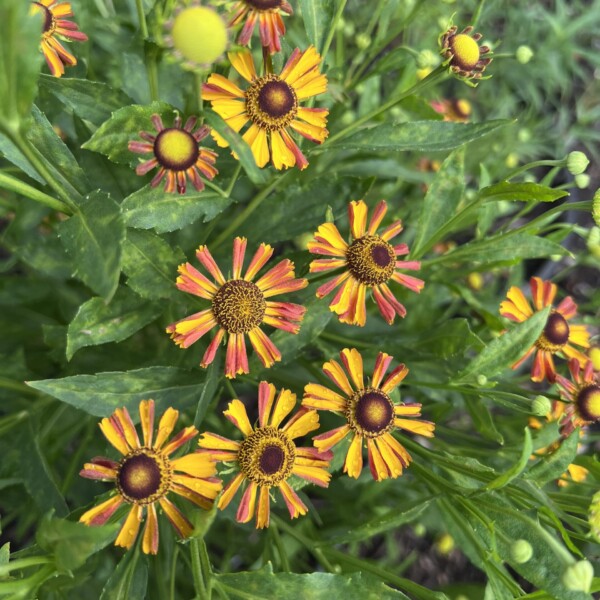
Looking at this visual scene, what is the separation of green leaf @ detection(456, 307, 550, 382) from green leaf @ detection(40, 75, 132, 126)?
58cm

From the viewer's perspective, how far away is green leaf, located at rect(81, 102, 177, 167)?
75cm

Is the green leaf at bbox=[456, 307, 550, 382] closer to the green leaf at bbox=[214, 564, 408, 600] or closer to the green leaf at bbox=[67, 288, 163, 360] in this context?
the green leaf at bbox=[214, 564, 408, 600]

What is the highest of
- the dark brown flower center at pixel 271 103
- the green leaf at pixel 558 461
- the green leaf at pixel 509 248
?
the dark brown flower center at pixel 271 103

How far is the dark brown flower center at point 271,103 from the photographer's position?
81 centimetres

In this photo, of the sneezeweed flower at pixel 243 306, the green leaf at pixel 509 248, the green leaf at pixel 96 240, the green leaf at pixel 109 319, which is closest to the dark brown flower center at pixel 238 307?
the sneezeweed flower at pixel 243 306

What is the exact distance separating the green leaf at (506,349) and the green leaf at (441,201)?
0.69 ft

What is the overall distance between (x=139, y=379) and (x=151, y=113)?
13.2 inches

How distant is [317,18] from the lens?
0.87 metres

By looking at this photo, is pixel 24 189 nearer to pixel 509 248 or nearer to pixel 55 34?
pixel 55 34

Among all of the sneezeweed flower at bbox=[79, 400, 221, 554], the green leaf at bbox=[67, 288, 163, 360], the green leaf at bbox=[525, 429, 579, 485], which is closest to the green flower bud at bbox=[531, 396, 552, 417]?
the green leaf at bbox=[525, 429, 579, 485]

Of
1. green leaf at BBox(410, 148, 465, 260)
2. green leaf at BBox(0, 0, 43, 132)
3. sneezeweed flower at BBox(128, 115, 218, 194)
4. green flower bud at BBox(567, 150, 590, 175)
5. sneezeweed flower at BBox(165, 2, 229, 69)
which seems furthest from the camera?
green leaf at BBox(410, 148, 465, 260)

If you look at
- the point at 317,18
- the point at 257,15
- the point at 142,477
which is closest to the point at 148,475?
the point at 142,477

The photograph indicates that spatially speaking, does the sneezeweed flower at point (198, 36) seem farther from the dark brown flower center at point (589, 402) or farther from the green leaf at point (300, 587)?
the dark brown flower center at point (589, 402)

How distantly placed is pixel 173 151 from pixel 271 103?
0.56ft
